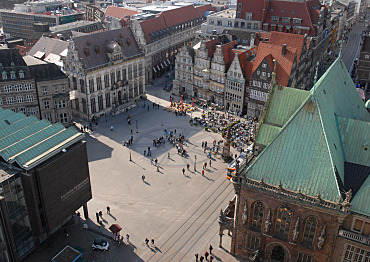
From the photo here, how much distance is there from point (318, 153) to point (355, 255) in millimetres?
14319

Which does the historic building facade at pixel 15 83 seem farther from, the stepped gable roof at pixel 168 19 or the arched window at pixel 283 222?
the arched window at pixel 283 222

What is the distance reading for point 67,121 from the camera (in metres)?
103

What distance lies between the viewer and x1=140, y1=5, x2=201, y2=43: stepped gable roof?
140825 millimetres

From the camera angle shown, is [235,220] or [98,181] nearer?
[235,220]

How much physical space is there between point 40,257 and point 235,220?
30.6 meters

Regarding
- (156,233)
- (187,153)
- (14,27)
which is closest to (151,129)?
(187,153)

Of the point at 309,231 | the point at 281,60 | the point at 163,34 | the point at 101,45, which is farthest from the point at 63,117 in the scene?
the point at 309,231

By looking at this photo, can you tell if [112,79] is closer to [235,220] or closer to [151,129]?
[151,129]

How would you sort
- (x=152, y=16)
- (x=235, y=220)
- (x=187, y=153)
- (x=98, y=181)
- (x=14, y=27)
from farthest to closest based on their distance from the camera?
(x=14, y=27), (x=152, y=16), (x=187, y=153), (x=98, y=181), (x=235, y=220)

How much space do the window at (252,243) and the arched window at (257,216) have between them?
209cm

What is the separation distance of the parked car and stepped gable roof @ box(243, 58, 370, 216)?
2536cm

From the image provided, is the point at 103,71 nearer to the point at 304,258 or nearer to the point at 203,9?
the point at 304,258

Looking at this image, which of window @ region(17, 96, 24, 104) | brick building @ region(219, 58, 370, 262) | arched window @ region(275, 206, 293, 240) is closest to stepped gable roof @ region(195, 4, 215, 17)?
window @ region(17, 96, 24, 104)

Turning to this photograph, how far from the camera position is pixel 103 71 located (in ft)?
358
